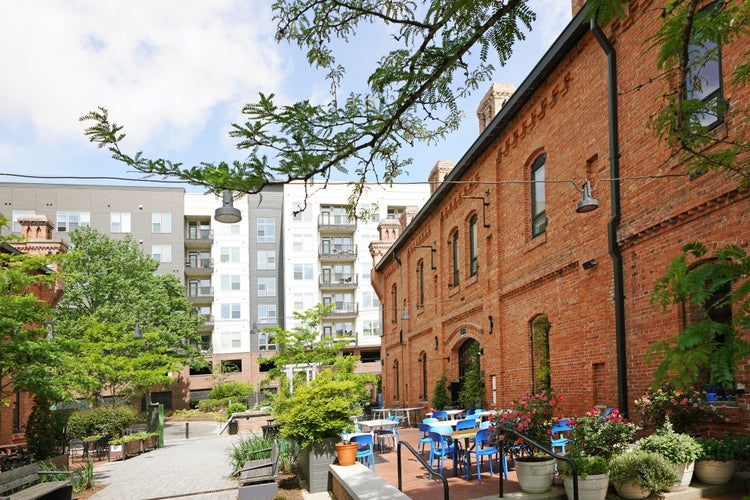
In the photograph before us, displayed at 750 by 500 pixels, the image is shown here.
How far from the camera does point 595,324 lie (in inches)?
441

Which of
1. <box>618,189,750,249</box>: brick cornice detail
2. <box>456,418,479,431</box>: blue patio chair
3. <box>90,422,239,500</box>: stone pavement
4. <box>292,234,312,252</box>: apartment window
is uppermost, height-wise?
<box>292,234,312,252</box>: apartment window

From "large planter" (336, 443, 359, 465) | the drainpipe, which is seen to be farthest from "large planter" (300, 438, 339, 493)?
the drainpipe

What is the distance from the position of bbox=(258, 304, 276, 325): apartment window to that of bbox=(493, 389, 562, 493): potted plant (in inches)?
1840

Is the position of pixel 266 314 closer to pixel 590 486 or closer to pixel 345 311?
pixel 345 311

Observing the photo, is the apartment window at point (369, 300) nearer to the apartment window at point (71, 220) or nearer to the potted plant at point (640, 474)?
the apartment window at point (71, 220)

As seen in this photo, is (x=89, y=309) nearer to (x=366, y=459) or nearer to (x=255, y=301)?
(x=255, y=301)

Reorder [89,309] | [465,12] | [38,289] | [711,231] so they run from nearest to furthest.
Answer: [465,12] → [711,231] → [38,289] → [89,309]

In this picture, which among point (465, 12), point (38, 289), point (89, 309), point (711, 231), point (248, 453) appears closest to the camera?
point (465, 12)

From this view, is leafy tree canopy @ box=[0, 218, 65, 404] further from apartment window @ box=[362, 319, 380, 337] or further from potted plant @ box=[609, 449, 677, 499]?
apartment window @ box=[362, 319, 380, 337]

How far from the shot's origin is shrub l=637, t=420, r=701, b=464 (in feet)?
25.2

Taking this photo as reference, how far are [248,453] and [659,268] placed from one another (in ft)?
30.0

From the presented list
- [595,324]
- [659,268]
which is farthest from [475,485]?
[659,268]

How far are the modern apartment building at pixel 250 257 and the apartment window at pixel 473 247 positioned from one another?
3233 centimetres

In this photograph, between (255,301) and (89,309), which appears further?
(255,301)
